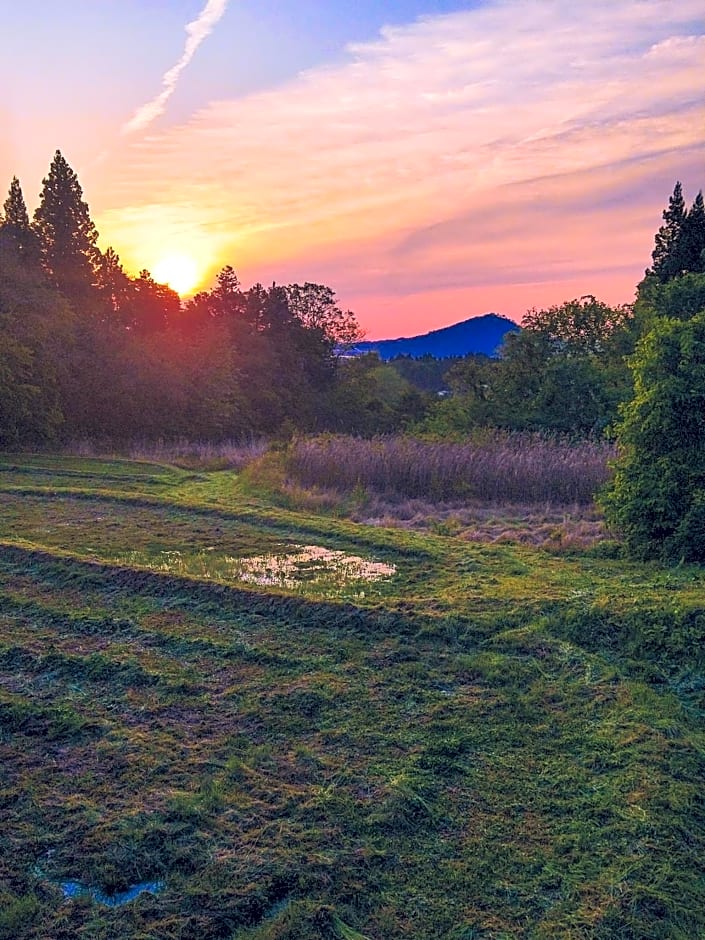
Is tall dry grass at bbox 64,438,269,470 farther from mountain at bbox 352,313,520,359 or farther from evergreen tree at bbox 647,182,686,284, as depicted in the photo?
mountain at bbox 352,313,520,359

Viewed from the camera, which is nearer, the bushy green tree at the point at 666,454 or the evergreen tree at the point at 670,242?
the bushy green tree at the point at 666,454

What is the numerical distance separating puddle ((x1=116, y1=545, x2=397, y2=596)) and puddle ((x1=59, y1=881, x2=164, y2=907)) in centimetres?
335

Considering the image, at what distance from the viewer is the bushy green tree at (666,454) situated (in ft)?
20.5

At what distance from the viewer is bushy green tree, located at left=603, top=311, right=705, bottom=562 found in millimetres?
6254

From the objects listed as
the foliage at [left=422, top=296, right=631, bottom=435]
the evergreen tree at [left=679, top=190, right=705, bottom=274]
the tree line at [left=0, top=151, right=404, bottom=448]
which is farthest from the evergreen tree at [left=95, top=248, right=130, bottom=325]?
the evergreen tree at [left=679, top=190, right=705, bottom=274]

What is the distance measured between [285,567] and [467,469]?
4865 mm

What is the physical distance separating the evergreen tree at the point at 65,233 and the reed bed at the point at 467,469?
Result: 17.9 metres

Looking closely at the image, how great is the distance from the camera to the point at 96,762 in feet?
10.5

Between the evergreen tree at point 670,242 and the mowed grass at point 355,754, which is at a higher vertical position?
the evergreen tree at point 670,242

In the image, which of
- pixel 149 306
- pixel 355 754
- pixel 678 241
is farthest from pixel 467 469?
pixel 149 306

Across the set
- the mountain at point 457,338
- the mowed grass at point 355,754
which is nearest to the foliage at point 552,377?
the mowed grass at point 355,754

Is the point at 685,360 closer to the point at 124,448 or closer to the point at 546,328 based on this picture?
the point at 546,328

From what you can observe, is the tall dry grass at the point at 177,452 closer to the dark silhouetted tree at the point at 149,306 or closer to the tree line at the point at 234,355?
the tree line at the point at 234,355

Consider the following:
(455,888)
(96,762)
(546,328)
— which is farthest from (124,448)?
(455,888)
